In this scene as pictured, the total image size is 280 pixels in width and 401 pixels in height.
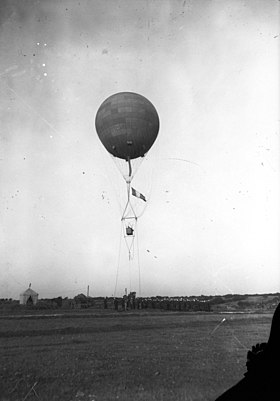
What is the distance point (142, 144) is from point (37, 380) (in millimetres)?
13492

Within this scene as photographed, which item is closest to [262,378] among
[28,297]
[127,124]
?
[127,124]

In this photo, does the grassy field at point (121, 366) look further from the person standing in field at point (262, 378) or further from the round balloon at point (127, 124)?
the round balloon at point (127, 124)

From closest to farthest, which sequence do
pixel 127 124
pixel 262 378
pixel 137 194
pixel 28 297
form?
1. pixel 262 378
2. pixel 127 124
3. pixel 137 194
4. pixel 28 297

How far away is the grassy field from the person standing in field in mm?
6718

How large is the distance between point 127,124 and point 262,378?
17.8 m

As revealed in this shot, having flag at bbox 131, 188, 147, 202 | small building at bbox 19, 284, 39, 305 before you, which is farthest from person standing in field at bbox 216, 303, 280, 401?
small building at bbox 19, 284, 39, 305

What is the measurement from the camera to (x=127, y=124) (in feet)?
60.3

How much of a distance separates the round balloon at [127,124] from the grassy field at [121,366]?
9.83 meters

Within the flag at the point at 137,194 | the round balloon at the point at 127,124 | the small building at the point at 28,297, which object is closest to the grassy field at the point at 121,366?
the flag at the point at 137,194

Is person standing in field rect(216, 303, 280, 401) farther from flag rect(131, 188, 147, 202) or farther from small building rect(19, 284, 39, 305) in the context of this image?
small building rect(19, 284, 39, 305)

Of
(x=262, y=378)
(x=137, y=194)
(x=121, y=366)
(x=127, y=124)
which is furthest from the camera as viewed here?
(x=137, y=194)

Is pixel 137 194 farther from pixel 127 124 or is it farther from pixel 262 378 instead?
pixel 262 378

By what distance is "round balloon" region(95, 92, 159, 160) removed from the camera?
60.6ft

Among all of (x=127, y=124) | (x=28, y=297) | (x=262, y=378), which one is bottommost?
(x=262, y=378)
